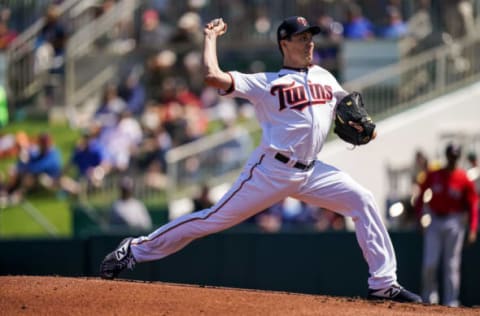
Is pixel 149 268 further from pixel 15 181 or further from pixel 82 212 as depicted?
pixel 15 181

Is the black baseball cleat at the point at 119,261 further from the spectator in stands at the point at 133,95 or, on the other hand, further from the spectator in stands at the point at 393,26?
the spectator in stands at the point at 393,26

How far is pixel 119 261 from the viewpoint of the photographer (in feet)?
33.4

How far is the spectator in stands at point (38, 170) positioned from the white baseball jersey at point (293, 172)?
9388mm

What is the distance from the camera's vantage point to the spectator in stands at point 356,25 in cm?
2112

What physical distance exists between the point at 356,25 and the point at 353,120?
37.8 feet

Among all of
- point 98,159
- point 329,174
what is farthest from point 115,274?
point 98,159

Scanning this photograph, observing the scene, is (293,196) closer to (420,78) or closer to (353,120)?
(353,120)

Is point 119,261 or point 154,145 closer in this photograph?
point 119,261

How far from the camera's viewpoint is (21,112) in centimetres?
2230

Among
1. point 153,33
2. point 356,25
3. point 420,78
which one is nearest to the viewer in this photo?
point 420,78

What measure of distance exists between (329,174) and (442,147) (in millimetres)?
9828

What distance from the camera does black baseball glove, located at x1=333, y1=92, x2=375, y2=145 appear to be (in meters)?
9.88

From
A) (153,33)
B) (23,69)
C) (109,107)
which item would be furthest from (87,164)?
(23,69)

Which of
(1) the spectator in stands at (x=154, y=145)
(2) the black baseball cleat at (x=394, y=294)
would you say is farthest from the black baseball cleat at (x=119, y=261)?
(1) the spectator in stands at (x=154, y=145)
